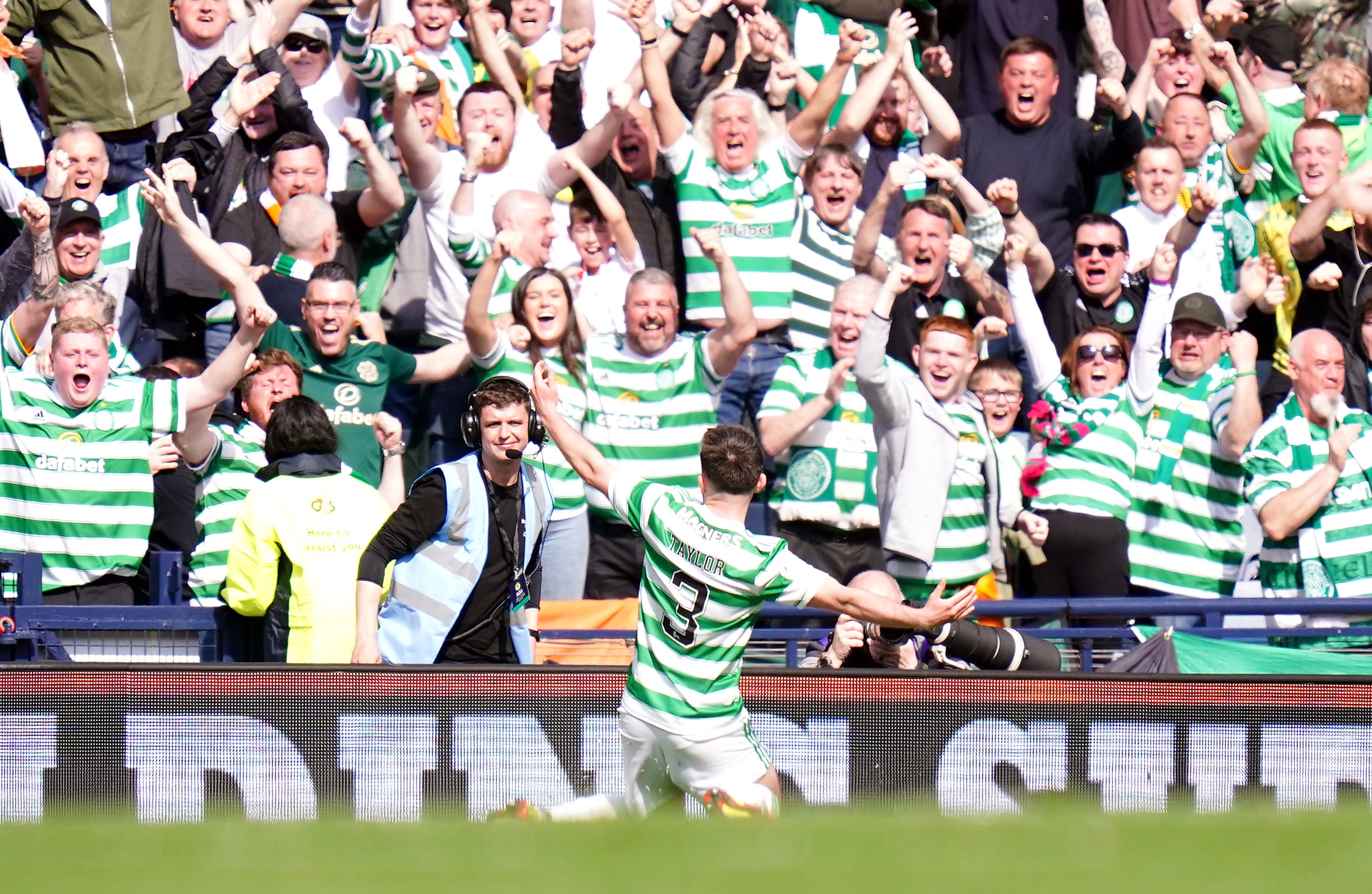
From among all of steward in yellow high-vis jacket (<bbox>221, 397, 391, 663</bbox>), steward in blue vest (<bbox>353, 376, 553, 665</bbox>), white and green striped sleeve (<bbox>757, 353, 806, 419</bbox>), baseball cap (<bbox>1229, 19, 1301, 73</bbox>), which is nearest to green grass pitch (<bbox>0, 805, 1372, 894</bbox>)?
steward in blue vest (<bbox>353, 376, 553, 665</bbox>)

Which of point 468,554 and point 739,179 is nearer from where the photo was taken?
point 468,554

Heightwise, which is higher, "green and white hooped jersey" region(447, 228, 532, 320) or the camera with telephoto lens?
"green and white hooped jersey" region(447, 228, 532, 320)

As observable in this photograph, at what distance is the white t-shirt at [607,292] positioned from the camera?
988 centimetres

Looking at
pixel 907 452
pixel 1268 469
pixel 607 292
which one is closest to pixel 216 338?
pixel 607 292

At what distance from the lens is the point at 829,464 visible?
893 centimetres

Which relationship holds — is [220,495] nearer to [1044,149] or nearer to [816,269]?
[816,269]

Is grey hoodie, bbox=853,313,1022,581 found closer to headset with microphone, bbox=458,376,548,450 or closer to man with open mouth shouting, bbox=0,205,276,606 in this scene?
headset with microphone, bbox=458,376,548,450

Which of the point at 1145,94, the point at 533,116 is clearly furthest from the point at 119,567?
the point at 1145,94

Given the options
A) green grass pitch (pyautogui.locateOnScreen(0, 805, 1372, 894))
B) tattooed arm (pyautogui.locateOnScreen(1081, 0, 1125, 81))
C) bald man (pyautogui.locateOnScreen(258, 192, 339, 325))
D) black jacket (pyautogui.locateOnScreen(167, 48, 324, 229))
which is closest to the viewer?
green grass pitch (pyautogui.locateOnScreen(0, 805, 1372, 894))

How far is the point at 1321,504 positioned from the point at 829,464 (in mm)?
2184

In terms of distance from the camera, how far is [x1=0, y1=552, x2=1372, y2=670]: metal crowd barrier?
23.7 feet

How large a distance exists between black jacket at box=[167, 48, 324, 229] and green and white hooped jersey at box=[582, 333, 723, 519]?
2464 mm

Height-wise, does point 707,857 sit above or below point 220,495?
below

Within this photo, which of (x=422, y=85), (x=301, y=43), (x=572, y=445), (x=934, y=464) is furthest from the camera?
(x=301, y=43)
